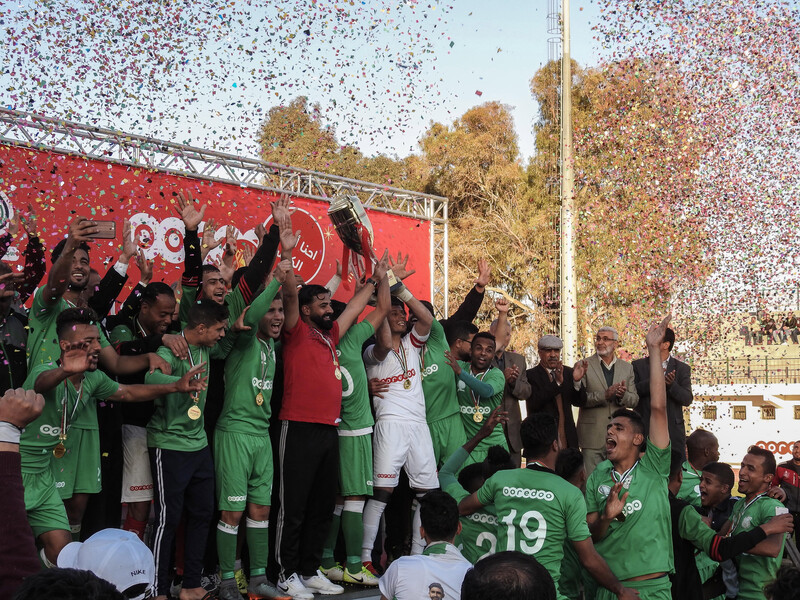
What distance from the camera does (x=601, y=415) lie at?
8.09m

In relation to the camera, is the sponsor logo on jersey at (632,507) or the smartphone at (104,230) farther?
the smartphone at (104,230)

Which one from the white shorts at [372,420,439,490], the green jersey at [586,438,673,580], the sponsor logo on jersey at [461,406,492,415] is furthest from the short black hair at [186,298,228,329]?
the green jersey at [586,438,673,580]

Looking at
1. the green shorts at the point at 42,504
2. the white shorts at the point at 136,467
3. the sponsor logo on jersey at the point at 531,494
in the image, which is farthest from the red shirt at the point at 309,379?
the sponsor logo on jersey at the point at 531,494

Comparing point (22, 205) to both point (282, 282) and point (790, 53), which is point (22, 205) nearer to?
point (282, 282)

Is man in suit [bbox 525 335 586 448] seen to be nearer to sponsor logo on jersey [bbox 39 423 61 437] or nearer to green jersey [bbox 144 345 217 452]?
green jersey [bbox 144 345 217 452]

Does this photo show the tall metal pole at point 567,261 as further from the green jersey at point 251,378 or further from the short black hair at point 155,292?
the short black hair at point 155,292

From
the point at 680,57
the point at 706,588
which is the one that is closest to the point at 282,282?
the point at 706,588

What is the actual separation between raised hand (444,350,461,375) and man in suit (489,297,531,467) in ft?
2.26

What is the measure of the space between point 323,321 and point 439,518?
2467mm

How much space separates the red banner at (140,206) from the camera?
330 inches

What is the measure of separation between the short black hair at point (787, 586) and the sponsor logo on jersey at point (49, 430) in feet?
12.4

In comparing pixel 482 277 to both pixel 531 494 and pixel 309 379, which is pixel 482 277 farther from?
pixel 531 494

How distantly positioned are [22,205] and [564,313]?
10.9m

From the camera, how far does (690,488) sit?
596 cm
